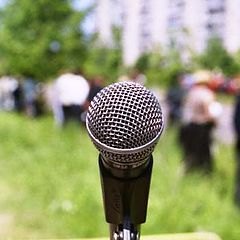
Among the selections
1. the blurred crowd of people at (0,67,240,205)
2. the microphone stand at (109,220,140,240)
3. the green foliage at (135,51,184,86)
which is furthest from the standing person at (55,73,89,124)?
the microphone stand at (109,220,140,240)

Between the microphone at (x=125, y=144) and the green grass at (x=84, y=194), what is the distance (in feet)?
5.64

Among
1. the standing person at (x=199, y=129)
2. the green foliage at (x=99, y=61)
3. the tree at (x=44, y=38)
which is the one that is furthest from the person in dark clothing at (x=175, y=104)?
the tree at (x=44, y=38)

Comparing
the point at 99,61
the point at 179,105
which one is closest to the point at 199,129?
the point at 179,105

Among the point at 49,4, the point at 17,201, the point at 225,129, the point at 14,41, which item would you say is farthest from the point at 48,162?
the point at 14,41

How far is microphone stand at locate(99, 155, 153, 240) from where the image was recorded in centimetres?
116

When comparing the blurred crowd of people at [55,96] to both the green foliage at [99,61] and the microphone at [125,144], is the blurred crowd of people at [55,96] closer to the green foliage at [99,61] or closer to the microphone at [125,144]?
the green foliage at [99,61]

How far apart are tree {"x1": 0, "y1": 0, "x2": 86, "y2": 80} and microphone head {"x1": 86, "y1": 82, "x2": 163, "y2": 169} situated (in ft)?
61.7

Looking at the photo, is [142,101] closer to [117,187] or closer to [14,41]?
[117,187]

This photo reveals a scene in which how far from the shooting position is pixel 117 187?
3.81ft

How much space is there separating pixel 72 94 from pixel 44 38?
12281 millimetres

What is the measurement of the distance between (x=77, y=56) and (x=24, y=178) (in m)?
14.7

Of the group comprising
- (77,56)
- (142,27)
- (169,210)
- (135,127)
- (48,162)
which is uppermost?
(135,127)

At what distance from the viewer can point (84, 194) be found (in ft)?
17.0

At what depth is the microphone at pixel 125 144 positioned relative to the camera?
42.8 inches
